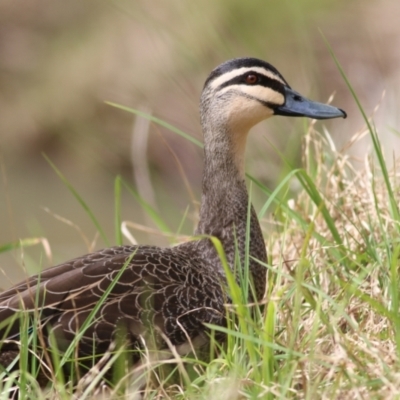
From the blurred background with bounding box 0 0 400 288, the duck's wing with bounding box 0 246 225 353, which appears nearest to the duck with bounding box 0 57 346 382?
the duck's wing with bounding box 0 246 225 353

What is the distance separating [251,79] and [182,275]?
2.86 feet

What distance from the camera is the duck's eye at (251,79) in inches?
146

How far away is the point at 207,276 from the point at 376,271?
0.67 m

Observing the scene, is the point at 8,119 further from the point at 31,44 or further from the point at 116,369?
the point at 116,369

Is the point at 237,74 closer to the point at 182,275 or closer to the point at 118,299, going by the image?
the point at 182,275

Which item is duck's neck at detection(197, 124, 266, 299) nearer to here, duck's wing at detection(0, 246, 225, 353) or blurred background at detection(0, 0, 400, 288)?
duck's wing at detection(0, 246, 225, 353)

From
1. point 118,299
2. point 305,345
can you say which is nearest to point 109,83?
point 118,299

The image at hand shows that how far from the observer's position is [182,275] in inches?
136

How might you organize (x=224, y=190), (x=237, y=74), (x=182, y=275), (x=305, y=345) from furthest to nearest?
(x=224, y=190)
(x=237, y=74)
(x=182, y=275)
(x=305, y=345)

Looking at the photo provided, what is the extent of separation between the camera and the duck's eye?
3713 mm

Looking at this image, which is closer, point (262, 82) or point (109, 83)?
point (262, 82)

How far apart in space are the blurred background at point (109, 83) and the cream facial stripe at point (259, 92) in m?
3.91

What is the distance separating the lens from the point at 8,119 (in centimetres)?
1080

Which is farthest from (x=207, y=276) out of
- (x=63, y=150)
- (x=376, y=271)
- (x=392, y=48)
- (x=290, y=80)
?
(x=63, y=150)
